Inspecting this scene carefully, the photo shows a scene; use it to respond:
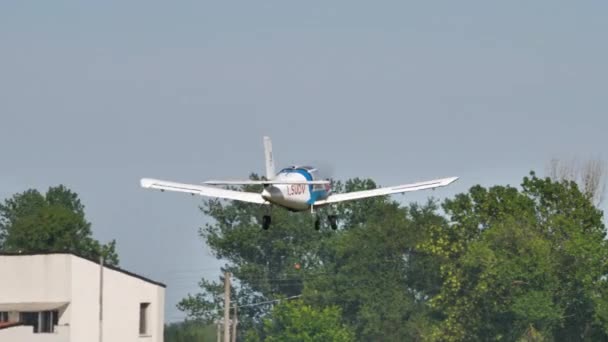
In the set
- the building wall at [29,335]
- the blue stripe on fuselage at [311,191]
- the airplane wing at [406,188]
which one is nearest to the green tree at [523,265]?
the building wall at [29,335]

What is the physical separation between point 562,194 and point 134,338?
6669 centimetres

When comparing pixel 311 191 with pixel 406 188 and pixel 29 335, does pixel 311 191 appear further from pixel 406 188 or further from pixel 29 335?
pixel 29 335

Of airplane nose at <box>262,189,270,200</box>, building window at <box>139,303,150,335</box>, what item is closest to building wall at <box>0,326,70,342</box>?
building window at <box>139,303,150,335</box>

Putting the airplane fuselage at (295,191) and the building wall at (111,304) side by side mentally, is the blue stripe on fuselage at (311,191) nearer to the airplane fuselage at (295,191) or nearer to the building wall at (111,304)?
the airplane fuselage at (295,191)

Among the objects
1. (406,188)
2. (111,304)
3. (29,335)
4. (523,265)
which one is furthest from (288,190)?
(523,265)

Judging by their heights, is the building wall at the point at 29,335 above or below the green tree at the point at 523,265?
below

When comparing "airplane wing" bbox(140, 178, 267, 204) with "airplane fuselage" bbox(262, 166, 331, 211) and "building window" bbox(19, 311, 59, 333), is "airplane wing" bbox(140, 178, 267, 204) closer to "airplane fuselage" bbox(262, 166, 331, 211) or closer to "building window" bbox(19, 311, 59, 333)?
"airplane fuselage" bbox(262, 166, 331, 211)

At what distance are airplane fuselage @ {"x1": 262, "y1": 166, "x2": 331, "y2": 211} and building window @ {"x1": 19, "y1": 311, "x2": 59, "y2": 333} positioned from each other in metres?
37.5

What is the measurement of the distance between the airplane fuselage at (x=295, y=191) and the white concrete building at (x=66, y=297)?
3601 cm

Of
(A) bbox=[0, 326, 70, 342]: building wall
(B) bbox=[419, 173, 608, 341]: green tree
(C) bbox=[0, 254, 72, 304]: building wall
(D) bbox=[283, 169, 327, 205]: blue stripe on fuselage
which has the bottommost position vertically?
(A) bbox=[0, 326, 70, 342]: building wall

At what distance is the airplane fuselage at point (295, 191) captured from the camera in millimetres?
87188

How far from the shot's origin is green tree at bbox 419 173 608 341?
181875mm

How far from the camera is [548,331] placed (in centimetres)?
18362

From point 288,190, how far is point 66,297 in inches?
Answer: 1621
